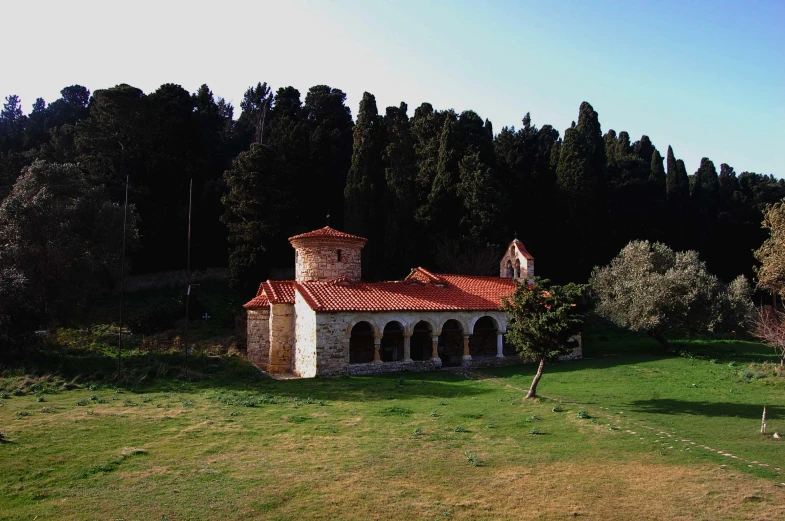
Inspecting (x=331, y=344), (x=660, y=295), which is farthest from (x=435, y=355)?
(x=660, y=295)

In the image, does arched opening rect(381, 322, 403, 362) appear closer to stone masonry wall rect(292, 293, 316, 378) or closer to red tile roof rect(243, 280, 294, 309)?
stone masonry wall rect(292, 293, 316, 378)

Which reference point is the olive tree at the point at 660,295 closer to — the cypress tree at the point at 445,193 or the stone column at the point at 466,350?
the stone column at the point at 466,350

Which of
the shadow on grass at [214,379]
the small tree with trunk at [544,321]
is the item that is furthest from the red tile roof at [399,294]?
the small tree with trunk at [544,321]

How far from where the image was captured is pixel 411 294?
26.1m

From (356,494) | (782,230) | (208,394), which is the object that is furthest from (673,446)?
(782,230)

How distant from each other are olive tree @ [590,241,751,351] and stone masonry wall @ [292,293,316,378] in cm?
1381

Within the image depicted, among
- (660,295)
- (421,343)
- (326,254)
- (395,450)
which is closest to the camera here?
(395,450)

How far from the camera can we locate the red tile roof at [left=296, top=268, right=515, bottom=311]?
23.8 meters

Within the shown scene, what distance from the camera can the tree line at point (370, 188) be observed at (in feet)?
126

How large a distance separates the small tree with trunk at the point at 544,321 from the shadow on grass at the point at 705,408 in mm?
2520

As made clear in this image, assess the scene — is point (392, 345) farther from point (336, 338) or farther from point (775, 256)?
point (775, 256)

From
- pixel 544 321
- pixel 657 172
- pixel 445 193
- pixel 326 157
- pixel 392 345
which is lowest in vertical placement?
pixel 392 345

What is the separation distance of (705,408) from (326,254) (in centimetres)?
1664

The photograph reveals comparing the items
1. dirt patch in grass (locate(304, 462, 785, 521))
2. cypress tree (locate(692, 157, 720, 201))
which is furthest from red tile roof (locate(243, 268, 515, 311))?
cypress tree (locate(692, 157, 720, 201))
